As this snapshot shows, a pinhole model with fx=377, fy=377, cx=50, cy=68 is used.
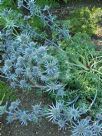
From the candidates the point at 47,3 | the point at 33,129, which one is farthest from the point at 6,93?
the point at 47,3

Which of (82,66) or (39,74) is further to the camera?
(82,66)

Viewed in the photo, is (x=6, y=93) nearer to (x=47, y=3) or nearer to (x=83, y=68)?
(x=83, y=68)

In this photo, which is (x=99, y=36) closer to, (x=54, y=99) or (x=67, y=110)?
(x=54, y=99)

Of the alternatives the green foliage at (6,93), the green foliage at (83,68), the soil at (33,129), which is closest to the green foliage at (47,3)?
the green foliage at (83,68)

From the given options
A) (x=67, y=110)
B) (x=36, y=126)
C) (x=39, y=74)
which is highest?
(x=39, y=74)

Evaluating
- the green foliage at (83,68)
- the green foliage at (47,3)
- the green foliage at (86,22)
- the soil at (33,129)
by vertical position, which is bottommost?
the soil at (33,129)

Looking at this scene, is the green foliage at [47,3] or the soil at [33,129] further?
the green foliage at [47,3]

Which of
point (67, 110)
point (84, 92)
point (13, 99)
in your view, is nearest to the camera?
point (67, 110)

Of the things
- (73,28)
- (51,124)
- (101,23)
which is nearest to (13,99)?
(51,124)

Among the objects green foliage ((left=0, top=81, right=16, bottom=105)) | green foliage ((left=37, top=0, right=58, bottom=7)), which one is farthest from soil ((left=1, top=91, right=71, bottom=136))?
green foliage ((left=37, top=0, right=58, bottom=7))

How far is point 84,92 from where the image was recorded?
2.82m

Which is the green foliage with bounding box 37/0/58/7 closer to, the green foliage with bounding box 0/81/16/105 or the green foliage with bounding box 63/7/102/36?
the green foliage with bounding box 63/7/102/36

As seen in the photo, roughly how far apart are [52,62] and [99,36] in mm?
1077

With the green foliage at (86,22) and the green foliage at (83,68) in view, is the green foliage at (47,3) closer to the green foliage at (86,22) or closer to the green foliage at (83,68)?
the green foliage at (86,22)
